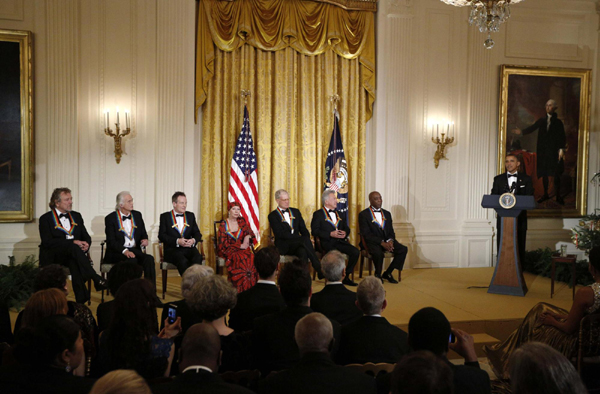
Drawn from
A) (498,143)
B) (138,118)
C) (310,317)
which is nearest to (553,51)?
(498,143)

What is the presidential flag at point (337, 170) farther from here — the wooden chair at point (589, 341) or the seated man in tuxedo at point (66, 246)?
the wooden chair at point (589, 341)

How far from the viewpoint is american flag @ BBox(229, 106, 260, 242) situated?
8180mm

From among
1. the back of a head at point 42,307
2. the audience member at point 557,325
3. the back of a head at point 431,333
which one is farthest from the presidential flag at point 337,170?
the back of a head at point 431,333

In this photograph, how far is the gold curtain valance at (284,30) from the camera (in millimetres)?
8219

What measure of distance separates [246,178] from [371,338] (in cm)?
555

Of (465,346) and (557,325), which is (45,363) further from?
(557,325)

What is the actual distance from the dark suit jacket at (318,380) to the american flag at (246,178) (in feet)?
19.4

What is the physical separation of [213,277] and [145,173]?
207 inches

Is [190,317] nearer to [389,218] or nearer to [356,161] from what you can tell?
[389,218]

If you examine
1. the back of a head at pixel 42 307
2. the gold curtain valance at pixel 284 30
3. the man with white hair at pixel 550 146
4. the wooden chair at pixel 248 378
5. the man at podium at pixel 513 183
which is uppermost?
the gold curtain valance at pixel 284 30

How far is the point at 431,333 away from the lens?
239 centimetres

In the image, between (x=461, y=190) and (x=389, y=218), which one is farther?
(x=461, y=190)

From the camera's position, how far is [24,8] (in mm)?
7484

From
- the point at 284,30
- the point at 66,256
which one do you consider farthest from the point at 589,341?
the point at 284,30
